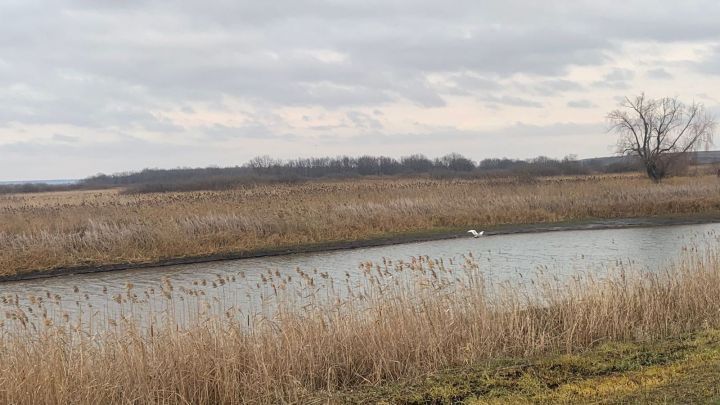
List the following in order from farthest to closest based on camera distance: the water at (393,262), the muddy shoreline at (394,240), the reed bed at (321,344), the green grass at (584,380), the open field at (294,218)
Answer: the open field at (294,218) < the muddy shoreline at (394,240) < the water at (393,262) < the reed bed at (321,344) < the green grass at (584,380)

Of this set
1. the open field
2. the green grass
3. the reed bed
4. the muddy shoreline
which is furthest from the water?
the green grass

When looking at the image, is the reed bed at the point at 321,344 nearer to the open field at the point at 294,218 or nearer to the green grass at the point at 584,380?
the green grass at the point at 584,380

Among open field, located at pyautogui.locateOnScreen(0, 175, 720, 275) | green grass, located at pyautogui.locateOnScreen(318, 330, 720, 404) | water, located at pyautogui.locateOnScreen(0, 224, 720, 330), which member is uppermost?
open field, located at pyautogui.locateOnScreen(0, 175, 720, 275)

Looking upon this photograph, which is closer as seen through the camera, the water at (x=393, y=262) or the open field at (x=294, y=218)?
the water at (x=393, y=262)

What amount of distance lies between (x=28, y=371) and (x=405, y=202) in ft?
62.7

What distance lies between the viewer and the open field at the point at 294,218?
1819 centimetres

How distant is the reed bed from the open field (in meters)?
12.3

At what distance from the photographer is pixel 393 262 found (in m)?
14.8

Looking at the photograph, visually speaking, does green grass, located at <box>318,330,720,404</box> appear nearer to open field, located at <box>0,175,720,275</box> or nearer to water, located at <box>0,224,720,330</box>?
water, located at <box>0,224,720,330</box>

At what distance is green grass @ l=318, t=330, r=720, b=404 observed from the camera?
4719 mm

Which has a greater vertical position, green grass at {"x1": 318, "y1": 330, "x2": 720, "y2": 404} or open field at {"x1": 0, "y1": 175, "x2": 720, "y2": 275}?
open field at {"x1": 0, "y1": 175, "x2": 720, "y2": 275}

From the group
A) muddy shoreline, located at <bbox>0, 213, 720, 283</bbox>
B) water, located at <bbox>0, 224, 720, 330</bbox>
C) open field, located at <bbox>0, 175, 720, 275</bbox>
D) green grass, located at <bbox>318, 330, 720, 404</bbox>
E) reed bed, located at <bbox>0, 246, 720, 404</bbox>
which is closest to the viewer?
green grass, located at <bbox>318, 330, 720, 404</bbox>

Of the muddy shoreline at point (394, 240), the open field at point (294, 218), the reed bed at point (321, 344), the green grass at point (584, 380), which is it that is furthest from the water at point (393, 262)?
the green grass at point (584, 380)

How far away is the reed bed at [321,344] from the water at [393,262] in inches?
143
